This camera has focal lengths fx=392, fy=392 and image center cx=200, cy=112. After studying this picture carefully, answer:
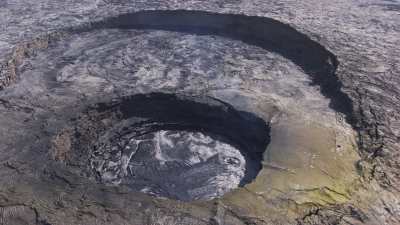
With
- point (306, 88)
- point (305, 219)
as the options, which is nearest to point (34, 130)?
point (305, 219)

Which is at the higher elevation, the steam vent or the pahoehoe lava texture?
the steam vent

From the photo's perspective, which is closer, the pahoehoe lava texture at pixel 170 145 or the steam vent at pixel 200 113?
the steam vent at pixel 200 113

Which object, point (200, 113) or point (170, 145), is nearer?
point (170, 145)

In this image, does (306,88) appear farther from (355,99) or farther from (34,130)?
(34,130)

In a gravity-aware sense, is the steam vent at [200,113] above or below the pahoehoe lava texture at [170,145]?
above

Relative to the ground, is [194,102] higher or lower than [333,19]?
lower
